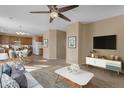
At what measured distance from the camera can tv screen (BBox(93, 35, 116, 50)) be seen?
472 centimetres

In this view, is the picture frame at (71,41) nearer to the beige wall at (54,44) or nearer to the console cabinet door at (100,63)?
the console cabinet door at (100,63)

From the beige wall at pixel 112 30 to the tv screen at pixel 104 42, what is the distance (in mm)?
193

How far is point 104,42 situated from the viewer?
5.09m

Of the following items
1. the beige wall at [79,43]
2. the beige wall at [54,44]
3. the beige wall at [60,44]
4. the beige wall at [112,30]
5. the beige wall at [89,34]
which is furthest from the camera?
the beige wall at [60,44]

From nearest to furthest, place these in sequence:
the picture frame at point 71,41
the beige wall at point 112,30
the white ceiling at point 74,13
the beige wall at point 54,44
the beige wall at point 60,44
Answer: the white ceiling at point 74,13
the beige wall at point 112,30
the picture frame at point 71,41
the beige wall at point 54,44
the beige wall at point 60,44

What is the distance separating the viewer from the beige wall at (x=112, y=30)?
4.52 meters

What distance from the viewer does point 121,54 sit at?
4.54 m

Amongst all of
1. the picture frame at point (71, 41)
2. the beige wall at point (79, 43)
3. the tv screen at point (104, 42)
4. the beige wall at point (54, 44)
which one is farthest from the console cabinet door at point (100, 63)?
the beige wall at point (54, 44)

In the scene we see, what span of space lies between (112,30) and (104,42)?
64 centimetres

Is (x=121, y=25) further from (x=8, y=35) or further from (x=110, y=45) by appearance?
(x=8, y=35)

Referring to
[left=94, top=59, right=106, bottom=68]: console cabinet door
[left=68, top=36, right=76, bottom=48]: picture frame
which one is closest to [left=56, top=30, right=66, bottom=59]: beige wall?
[left=68, top=36, right=76, bottom=48]: picture frame

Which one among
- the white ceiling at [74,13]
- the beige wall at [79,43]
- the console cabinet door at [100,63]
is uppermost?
the white ceiling at [74,13]

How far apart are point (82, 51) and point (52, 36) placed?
3.28m
